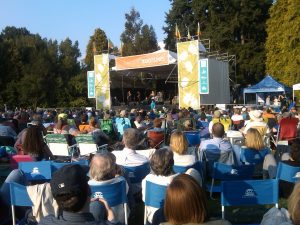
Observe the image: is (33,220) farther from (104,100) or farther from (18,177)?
(104,100)

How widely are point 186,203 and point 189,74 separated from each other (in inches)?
795

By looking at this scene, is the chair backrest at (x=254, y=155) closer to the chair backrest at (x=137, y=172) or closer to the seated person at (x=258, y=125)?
the chair backrest at (x=137, y=172)

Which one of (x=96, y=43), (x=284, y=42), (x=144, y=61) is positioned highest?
(x=96, y=43)

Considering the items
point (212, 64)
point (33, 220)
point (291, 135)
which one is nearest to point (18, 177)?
point (33, 220)

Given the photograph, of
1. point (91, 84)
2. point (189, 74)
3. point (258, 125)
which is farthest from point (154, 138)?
point (91, 84)

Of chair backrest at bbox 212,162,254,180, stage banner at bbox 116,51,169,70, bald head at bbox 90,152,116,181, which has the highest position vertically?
stage banner at bbox 116,51,169,70

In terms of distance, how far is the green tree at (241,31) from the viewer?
36156mm

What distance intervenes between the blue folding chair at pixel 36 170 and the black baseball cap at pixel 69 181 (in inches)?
114

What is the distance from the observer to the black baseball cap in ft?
6.41

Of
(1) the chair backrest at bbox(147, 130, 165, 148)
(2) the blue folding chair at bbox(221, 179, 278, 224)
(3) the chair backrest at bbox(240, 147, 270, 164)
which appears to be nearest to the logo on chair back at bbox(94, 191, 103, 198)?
(2) the blue folding chair at bbox(221, 179, 278, 224)

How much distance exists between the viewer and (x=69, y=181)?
1.96m

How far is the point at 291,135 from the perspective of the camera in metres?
8.92

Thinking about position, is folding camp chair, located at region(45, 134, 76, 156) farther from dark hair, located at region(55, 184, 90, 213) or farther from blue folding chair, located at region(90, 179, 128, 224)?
dark hair, located at region(55, 184, 90, 213)

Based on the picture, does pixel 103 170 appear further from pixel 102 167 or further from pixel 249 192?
pixel 249 192
